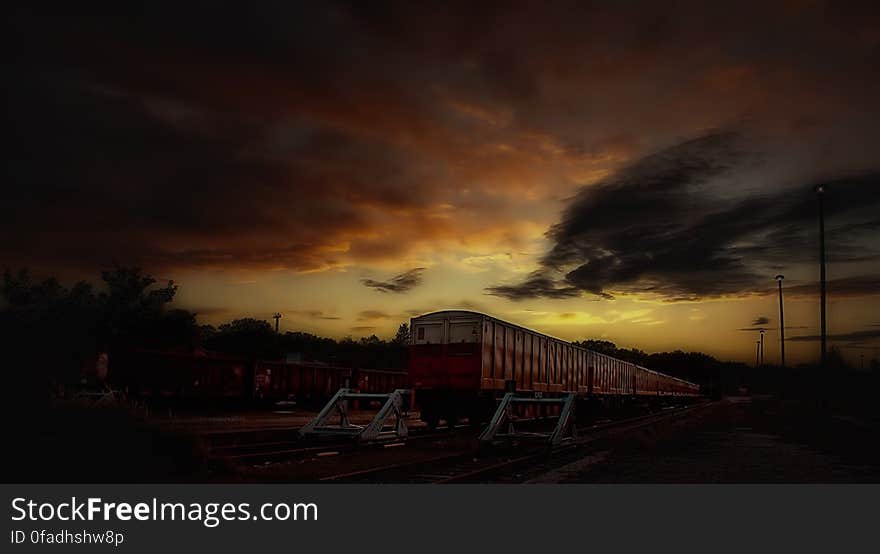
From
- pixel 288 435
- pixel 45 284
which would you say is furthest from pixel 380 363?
pixel 288 435

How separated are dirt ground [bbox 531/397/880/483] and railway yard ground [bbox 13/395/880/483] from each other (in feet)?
0.08

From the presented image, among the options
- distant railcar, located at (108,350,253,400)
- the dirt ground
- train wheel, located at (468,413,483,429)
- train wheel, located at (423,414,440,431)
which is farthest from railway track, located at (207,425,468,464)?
distant railcar, located at (108,350,253,400)

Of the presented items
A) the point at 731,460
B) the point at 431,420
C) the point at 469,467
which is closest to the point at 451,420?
the point at 431,420

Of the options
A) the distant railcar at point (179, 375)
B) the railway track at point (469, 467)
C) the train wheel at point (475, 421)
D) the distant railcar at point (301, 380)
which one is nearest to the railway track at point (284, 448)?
the railway track at point (469, 467)

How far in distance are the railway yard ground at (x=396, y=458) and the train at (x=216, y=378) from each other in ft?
13.9

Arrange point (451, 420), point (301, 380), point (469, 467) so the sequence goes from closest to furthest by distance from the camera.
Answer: point (469, 467)
point (451, 420)
point (301, 380)

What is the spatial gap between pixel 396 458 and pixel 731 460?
7.19 m

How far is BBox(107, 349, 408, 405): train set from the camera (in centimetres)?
2456

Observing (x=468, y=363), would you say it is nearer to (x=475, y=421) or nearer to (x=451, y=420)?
(x=451, y=420)

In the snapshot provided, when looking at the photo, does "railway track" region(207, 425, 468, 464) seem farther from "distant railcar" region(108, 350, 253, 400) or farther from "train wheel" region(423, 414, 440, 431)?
"distant railcar" region(108, 350, 253, 400)

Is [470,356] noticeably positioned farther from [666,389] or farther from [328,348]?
[328,348]

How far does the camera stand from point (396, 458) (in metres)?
14.5

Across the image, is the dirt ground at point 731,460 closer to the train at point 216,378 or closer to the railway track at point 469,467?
the railway track at point 469,467
